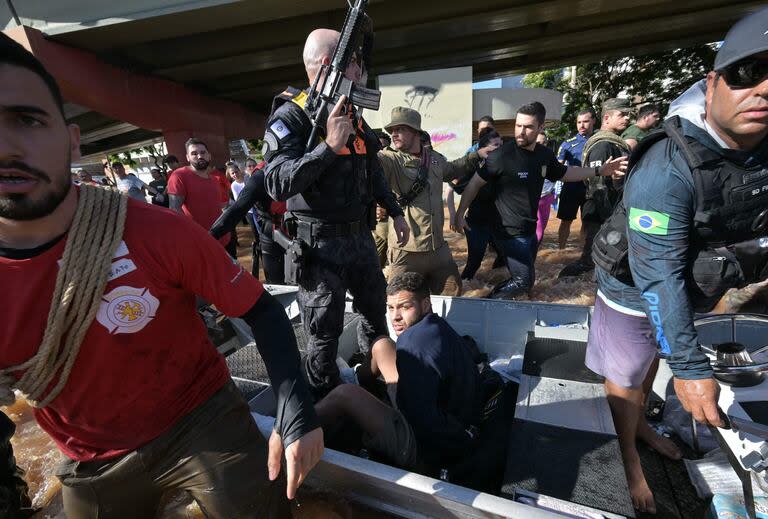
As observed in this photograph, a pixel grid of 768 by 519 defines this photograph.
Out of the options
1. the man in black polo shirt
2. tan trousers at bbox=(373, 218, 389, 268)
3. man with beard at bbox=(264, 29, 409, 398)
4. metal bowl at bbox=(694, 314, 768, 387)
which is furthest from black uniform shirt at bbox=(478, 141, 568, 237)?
metal bowl at bbox=(694, 314, 768, 387)

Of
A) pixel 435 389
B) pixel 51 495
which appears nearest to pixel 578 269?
pixel 435 389

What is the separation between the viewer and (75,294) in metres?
0.92

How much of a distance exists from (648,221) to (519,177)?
1981 mm

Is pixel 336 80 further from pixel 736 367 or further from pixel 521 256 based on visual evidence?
pixel 521 256

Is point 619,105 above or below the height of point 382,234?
above

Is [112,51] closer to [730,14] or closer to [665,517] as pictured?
[665,517]

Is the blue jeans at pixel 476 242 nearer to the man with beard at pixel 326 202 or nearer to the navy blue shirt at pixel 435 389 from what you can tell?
the man with beard at pixel 326 202

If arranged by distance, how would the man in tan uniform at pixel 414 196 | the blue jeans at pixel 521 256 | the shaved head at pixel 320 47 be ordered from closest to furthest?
the shaved head at pixel 320 47 → the man in tan uniform at pixel 414 196 → the blue jeans at pixel 521 256

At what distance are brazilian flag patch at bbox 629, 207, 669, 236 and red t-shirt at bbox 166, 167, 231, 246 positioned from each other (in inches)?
126

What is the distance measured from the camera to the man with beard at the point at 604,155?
333 cm

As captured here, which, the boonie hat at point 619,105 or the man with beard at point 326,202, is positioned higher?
the boonie hat at point 619,105

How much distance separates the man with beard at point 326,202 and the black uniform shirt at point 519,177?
4.39 ft

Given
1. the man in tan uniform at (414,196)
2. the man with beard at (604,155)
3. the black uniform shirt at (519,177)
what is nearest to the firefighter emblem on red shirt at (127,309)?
the man in tan uniform at (414,196)

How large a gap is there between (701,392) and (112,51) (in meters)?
11.5
